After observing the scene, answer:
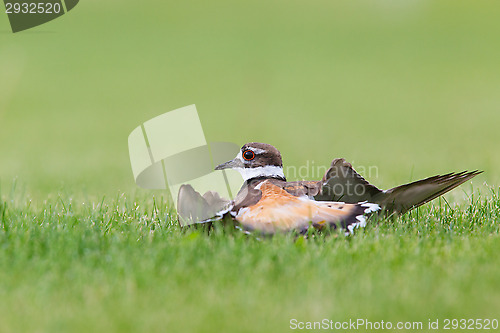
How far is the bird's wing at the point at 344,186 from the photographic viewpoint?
5.45 m

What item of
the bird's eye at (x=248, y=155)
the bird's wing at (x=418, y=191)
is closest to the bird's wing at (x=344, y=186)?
the bird's wing at (x=418, y=191)

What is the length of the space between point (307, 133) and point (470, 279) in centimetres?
1059

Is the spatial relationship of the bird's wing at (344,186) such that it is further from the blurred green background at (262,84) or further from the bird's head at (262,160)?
the blurred green background at (262,84)

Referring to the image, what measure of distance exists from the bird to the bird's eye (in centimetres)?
24

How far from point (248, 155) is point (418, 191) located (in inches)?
63.9

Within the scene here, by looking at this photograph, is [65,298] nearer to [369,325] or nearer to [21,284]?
[21,284]

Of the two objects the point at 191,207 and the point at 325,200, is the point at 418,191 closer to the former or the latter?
the point at 325,200

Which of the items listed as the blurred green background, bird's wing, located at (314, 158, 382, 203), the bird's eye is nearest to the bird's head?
the bird's eye

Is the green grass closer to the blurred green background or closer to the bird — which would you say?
the bird

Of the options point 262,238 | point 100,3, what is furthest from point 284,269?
point 100,3

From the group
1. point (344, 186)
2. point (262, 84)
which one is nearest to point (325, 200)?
point (344, 186)

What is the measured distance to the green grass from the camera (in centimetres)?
409

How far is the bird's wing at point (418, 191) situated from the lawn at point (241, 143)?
0.23 meters

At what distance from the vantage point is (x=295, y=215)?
17.9ft
